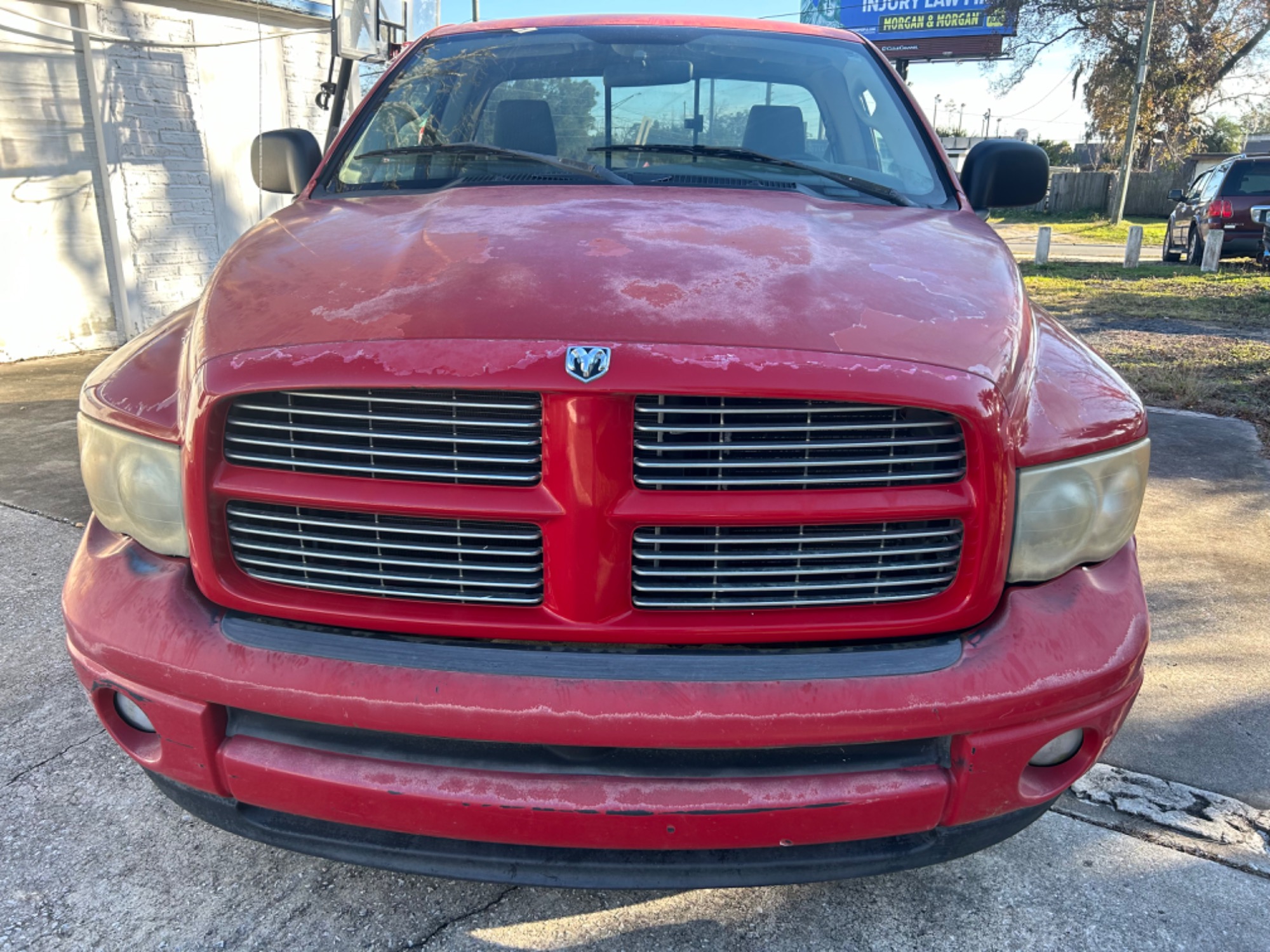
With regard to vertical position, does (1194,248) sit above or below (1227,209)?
below

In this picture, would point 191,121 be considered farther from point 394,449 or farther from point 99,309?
point 394,449

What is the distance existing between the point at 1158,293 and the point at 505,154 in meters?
11.1

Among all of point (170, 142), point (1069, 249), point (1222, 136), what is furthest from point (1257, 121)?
point (170, 142)

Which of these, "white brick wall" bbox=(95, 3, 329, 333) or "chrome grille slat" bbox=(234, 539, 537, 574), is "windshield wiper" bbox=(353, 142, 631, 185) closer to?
"chrome grille slat" bbox=(234, 539, 537, 574)

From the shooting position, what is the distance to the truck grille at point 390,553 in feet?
5.41

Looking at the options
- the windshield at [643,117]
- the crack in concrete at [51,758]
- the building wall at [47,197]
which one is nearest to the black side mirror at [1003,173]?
the windshield at [643,117]

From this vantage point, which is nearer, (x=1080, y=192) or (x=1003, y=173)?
(x=1003, y=173)

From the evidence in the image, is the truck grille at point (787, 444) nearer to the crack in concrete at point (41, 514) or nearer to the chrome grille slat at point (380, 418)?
the chrome grille slat at point (380, 418)

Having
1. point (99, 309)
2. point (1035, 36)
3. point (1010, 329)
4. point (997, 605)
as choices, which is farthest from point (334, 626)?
point (1035, 36)

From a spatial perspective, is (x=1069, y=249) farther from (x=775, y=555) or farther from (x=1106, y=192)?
(x=775, y=555)

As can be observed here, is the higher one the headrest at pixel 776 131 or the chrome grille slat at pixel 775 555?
the headrest at pixel 776 131

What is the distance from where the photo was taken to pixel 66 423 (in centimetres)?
562

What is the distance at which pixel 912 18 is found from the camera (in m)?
34.4

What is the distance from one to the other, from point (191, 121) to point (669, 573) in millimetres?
8371
